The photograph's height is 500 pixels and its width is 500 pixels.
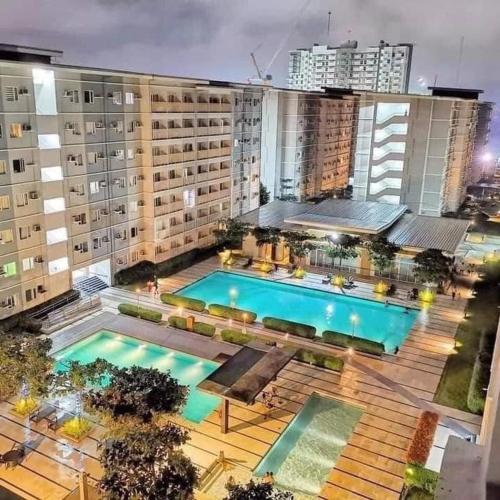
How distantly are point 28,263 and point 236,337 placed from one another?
13.3 m

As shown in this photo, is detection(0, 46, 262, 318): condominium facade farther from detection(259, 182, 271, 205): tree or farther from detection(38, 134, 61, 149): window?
detection(259, 182, 271, 205): tree

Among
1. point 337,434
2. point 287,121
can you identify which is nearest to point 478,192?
point 287,121

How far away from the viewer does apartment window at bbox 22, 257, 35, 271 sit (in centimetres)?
2978

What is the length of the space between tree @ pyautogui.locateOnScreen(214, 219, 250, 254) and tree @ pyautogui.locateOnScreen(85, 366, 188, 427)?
2590cm

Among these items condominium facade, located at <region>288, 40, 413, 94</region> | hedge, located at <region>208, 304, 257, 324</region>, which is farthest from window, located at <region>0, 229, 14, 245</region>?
condominium facade, located at <region>288, 40, 413, 94</region>

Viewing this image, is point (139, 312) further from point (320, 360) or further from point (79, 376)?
point (79, 376)

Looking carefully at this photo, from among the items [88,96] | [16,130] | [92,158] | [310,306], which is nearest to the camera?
[16,130]

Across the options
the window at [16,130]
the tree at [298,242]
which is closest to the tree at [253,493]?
the window at [16,130]

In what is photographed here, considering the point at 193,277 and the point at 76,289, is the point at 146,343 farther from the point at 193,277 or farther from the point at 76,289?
the point at 193,277

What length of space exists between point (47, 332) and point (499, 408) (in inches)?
1055

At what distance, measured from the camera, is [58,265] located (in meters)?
32.1

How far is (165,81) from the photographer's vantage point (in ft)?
124

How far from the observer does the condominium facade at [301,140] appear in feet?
190

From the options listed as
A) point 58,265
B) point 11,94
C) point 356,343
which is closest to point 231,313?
point 356,343
